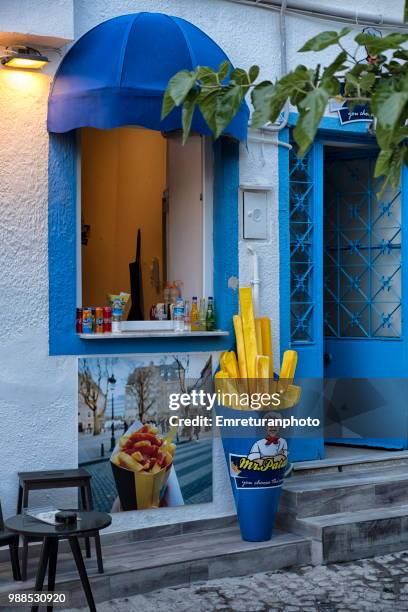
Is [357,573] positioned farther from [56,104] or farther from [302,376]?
[56,104]

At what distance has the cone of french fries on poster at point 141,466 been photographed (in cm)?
679

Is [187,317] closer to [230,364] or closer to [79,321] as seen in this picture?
[230,364]

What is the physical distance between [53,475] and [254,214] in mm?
2557

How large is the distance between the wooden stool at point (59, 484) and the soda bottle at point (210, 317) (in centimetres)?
152

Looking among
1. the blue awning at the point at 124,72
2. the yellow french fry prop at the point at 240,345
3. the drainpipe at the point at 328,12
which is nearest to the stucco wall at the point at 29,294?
the blue awning at the point at 124,72

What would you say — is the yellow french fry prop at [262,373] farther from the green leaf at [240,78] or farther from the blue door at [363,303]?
the green leaf at [240,78]

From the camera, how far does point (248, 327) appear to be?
7129 millimetres

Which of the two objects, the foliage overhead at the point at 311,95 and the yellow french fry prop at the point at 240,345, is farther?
the yellow french fry prop at the point at 240,345

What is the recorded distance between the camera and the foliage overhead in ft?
10.8

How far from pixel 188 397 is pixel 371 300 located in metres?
2.28

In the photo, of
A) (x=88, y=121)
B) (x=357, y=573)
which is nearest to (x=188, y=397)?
(x=357, y=573)

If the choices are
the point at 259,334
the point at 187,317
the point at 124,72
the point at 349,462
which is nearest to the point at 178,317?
the point at 187,317

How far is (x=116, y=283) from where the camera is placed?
9.16 meters

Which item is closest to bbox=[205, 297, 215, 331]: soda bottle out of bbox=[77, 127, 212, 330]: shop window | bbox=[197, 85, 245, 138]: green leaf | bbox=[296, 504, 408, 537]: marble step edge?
bbox=[77, 127, 212, 330]: shop window
